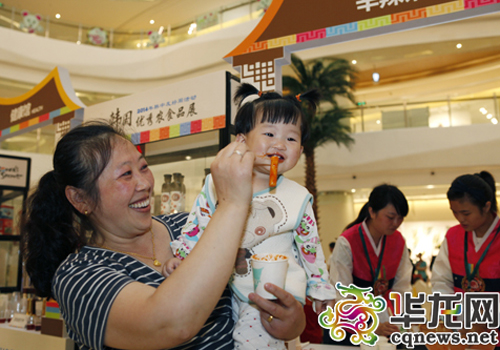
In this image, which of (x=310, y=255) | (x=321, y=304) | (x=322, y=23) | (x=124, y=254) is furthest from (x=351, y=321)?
(x=322, y=23)

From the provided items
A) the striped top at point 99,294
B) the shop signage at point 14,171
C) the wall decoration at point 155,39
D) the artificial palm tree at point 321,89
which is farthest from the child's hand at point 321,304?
the wall decoration at point 155,39

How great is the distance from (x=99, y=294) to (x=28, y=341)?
8.69ft

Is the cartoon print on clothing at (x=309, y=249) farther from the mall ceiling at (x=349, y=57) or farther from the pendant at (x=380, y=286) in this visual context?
the mall ceiling at (x=349, y=57)

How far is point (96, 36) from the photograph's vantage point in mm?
13734

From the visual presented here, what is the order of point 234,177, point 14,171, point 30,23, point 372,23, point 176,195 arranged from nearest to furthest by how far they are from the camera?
point 234,177 < point 372,23 < point 176,195 < point 14,171 < point 30,23

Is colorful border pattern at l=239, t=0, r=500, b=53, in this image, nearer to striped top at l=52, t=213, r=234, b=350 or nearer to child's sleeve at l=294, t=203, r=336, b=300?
child's sleeve at l=294, t=203, r=336, b=300

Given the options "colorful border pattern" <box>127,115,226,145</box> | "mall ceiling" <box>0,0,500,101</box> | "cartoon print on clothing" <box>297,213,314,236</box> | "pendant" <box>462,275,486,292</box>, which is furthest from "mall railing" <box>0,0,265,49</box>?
"cartoon print on clothing" <box>297,213,314,236</box>

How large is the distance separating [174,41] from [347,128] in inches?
248

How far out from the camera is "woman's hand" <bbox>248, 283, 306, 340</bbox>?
1.25 metres

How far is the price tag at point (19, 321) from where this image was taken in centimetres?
341

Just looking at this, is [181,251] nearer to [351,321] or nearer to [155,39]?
[351,321]

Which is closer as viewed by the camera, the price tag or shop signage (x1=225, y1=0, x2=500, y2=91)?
shop signage (x1=225, y1=0, x2=500, y2=91)

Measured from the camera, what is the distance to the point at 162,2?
49.0 feet

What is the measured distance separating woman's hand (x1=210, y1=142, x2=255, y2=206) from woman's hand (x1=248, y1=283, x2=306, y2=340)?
33 centimetres
